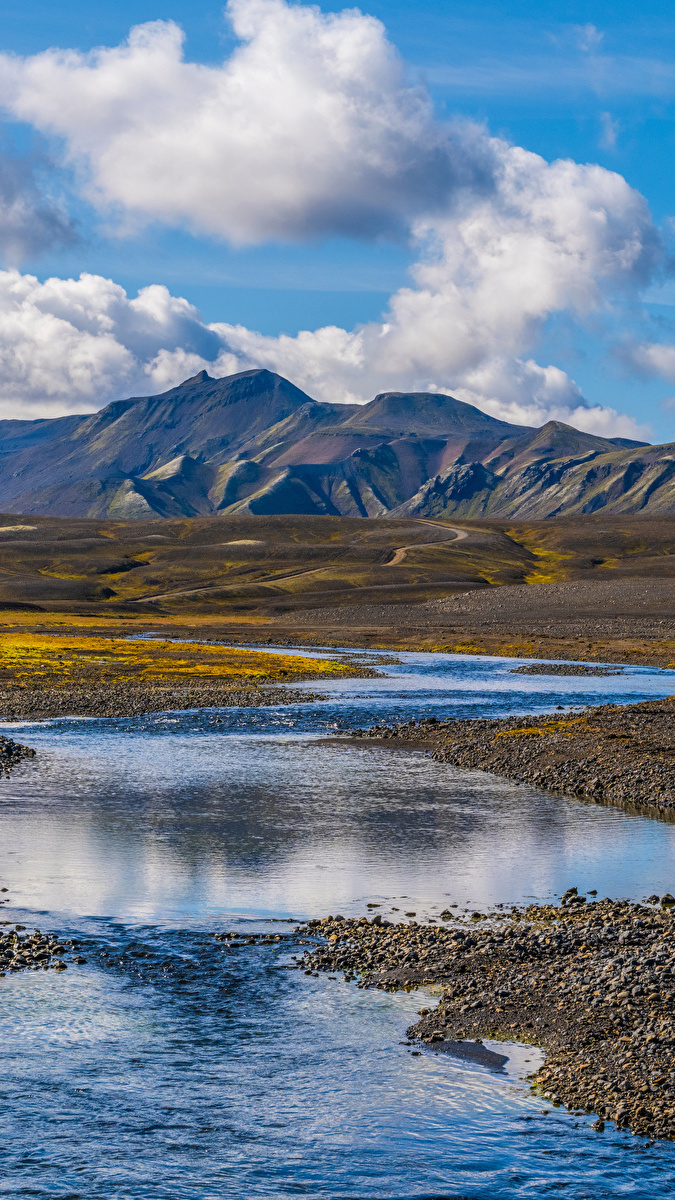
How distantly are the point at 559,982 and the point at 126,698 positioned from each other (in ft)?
195

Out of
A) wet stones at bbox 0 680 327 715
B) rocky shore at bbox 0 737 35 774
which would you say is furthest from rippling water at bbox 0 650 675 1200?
wet stones at bbox 0 680 327 715

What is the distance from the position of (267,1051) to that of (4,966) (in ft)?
25.1

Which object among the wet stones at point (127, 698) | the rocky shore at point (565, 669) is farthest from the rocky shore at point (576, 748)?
the rocky shore at point (565, 669)

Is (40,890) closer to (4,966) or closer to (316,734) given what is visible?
(4,966)

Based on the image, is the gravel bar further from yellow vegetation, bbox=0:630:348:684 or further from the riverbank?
yellow vegetation, bbox=0:630:348:684

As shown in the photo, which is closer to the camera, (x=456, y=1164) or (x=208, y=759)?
(x=456, y=1164)

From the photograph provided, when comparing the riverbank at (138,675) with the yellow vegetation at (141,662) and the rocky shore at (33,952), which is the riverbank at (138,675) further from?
the rocky shore at (33,952)

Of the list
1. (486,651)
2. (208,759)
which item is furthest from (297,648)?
(208,759)

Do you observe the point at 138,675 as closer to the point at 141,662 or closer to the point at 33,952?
the point at 141,662

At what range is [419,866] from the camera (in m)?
33.1

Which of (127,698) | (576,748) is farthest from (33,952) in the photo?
(127,698)

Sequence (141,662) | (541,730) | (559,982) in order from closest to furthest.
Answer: (559,982)
(541,730)
(141,662)

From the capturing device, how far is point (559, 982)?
73.9ft

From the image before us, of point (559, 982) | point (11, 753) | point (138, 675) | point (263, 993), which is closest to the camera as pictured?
point (559, 982)
